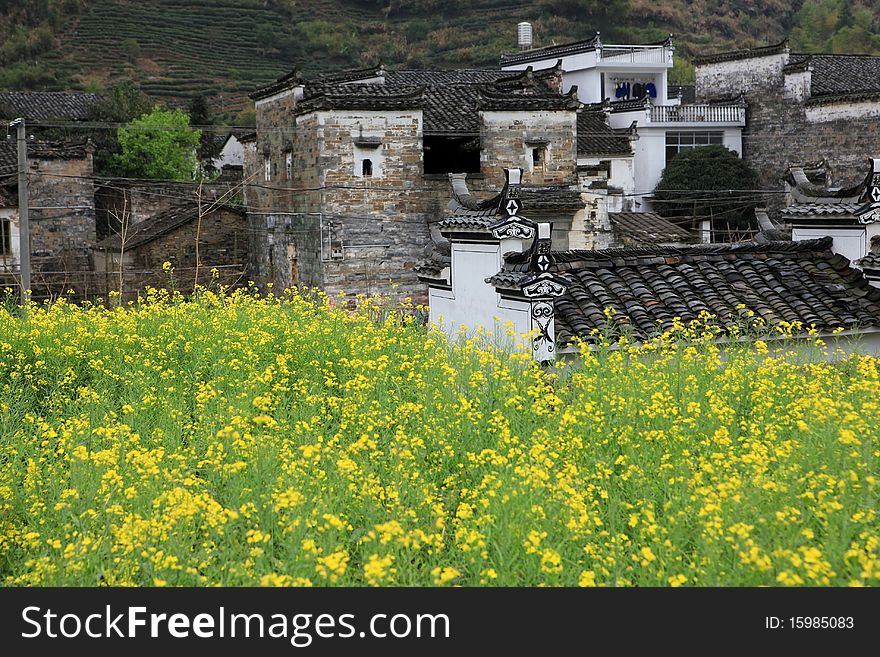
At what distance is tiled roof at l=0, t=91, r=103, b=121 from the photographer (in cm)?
4303

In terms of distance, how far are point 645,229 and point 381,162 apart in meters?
7.37

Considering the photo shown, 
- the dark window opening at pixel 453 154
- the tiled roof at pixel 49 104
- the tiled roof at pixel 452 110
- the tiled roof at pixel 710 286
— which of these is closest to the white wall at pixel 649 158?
the tiled roof at pixel 452 110

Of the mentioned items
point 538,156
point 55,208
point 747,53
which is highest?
point 747,53

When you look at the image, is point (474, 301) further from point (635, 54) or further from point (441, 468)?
point (635, 54)

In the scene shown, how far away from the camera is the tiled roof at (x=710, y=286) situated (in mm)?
10703

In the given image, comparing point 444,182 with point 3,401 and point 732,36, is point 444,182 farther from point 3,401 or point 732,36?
point 732,36

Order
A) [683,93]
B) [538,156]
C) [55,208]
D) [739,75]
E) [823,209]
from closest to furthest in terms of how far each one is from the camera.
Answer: [823,209], [538,156], [55,208], [739,75], [683,93]

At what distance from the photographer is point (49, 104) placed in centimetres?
4469

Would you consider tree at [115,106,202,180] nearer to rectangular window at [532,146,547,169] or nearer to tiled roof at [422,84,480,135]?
tiled roof at [422,84,480,135]

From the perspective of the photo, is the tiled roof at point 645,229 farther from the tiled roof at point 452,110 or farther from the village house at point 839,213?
the village house at point 839,213

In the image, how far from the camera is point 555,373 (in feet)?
33.2

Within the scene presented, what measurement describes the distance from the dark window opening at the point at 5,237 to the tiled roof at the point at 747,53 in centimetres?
2611

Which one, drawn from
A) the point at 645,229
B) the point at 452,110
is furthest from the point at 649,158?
the point at 452,110

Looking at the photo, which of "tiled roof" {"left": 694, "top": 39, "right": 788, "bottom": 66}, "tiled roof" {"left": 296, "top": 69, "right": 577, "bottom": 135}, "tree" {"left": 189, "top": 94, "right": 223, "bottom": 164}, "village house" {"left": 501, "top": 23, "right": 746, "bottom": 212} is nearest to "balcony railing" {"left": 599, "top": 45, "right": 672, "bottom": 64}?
"village house" {"left": 501, "top": 23, "right": 746, "bottom": 212}
